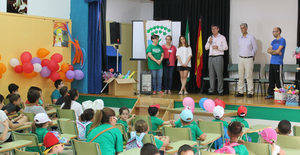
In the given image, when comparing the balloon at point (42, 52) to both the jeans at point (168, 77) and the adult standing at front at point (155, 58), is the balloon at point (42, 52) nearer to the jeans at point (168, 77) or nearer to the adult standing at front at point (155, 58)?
the adult standing at front at point (155, 58)

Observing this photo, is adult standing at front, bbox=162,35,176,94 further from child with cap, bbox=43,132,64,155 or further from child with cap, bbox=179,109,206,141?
child with cap, bbox=43,132,64,155

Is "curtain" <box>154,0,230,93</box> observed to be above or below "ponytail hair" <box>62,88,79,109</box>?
above

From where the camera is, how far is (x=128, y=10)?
11.6 meters

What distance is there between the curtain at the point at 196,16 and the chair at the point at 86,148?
6703 mm

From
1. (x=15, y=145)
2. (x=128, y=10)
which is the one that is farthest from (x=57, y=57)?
(x=15, y=145)

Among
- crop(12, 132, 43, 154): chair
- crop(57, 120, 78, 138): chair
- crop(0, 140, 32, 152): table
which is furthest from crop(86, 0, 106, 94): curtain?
crop(0, 140, 32, 152): table

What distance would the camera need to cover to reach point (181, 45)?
31.2 feet

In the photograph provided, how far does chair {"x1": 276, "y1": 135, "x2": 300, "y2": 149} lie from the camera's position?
4.16 metres

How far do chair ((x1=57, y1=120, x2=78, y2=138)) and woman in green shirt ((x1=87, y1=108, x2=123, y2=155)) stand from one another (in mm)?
1142

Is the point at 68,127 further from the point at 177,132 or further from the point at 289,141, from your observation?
the point at 289,141

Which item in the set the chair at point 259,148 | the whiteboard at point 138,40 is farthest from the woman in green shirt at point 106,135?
the whiteboard at point 138,40

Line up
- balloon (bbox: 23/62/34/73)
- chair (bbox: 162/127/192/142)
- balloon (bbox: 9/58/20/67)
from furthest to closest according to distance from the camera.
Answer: balloon (bbox: 9/58/20/67) < balloon (bbox: 23/62/34/73) < chair (bbox: 162/127/192/142)

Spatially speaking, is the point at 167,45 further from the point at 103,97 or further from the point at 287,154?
the point at 287,154

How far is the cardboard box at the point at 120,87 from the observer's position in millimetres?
9359
